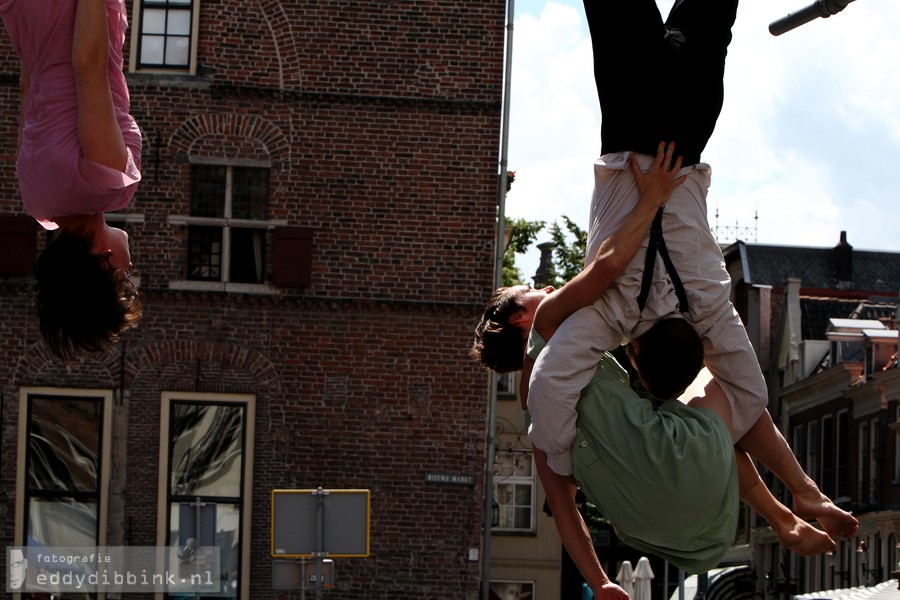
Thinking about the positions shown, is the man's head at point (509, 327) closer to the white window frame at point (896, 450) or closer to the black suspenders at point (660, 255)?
the black suspenders at point (660, 255)

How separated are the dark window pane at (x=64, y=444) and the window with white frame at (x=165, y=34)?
4.24m

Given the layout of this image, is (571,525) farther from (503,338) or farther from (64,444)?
(64,444)

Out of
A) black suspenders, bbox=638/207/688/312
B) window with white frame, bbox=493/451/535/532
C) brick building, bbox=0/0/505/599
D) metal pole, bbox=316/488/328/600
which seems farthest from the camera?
window with white frame, bbox=493/451/535/532

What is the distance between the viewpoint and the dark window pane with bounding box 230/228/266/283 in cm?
1983

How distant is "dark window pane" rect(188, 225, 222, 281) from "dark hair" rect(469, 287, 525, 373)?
50.6ft

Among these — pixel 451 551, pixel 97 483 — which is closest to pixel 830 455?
pixel 451 551

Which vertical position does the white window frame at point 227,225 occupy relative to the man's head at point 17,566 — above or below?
above

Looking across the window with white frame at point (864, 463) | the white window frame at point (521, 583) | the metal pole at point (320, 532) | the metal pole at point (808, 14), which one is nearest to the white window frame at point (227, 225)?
the metal pole at point (320, 532)

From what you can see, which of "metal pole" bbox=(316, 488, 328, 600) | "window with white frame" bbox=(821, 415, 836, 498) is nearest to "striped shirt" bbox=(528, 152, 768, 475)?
"metal pole" bbox=(316, 488, 328, 600)

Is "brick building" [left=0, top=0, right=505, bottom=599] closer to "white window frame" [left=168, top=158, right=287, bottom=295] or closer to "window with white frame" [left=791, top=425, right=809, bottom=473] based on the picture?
"white window frame" [left=168, top=158, right=287, bottom=295]

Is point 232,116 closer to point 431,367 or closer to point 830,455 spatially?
point 431,367

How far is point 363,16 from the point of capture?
790 inches

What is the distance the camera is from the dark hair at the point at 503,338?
4.60 metres

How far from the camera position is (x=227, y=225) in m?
19.8
